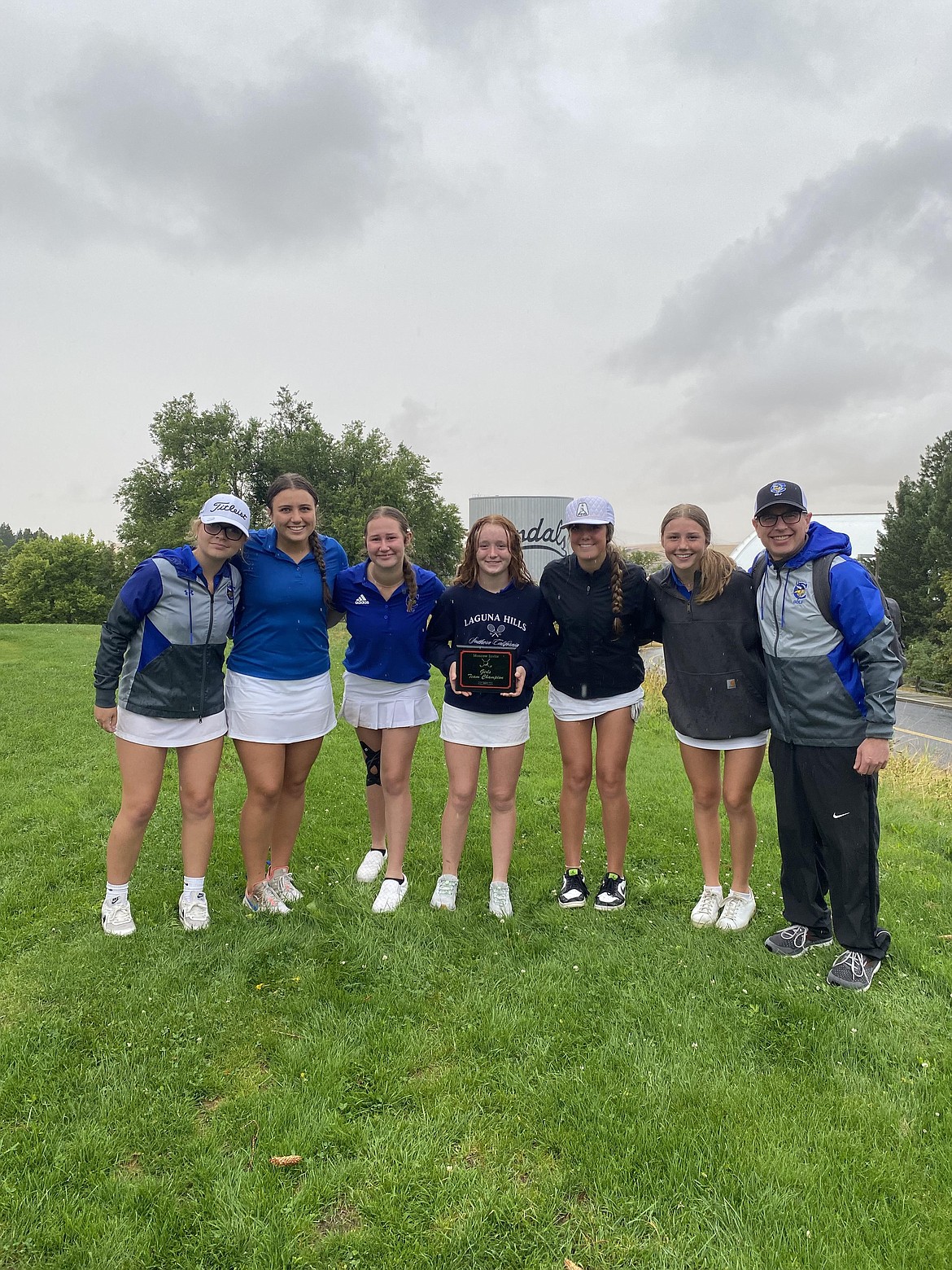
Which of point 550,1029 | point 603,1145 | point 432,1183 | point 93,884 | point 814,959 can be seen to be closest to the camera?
point 432,1183

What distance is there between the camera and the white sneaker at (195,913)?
4066mm

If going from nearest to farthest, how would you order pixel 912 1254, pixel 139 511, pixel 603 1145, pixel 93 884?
pixel 912 1254 < pixel 603 1145 < pixel 93 884 < pixel 139 511

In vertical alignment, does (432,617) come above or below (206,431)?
below

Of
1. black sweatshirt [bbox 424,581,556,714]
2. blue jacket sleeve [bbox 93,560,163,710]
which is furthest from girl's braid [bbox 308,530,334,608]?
blue jacket sleeve [bbox 93,560,163,710]

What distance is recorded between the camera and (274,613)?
403cm

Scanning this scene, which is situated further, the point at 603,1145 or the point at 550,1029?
the point at 550,1029

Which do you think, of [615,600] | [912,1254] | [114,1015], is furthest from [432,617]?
[912,1254]

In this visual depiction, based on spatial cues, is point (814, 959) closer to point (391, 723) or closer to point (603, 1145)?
point (603, 1145)

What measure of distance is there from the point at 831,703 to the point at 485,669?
6.06 ft

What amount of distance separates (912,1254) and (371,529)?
149 inches

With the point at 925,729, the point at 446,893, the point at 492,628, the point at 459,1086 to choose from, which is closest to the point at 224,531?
the point at 492,628

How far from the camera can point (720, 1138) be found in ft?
8.52

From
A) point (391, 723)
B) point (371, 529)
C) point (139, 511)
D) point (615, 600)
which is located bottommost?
point (391, 723)

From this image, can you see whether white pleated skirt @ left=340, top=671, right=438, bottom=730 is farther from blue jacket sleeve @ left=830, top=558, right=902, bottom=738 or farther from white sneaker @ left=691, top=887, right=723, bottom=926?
blue jacket sleeve @ left=830, top=558, right=902, bottom=738
